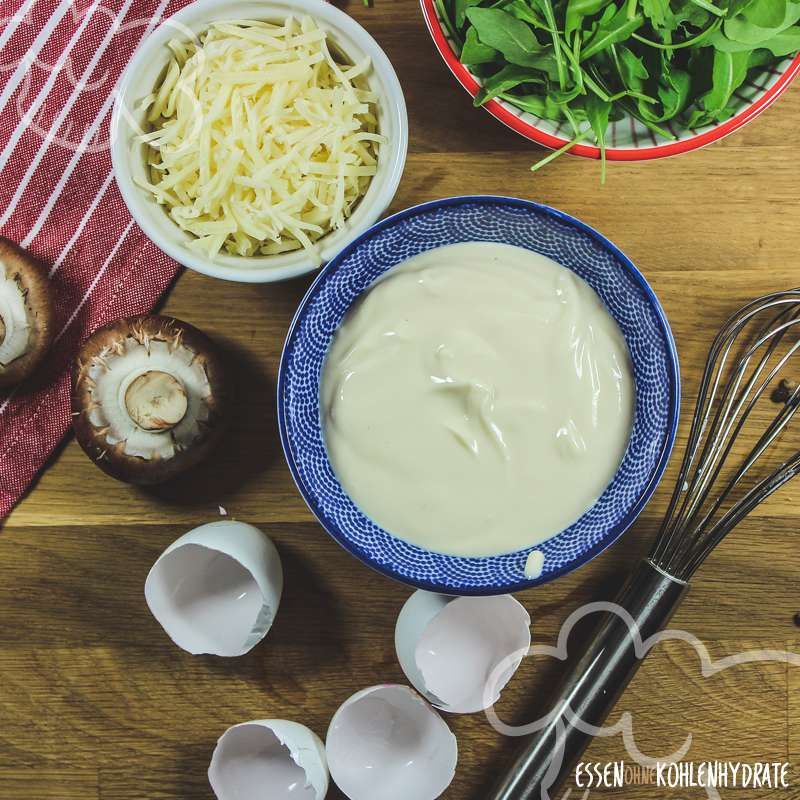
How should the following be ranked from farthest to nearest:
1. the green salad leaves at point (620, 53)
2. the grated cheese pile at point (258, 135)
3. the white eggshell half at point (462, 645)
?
A: the white eggshell half at point (462, 645)
the grated cheese pile at point (258, 135)
the green salad leaves at point (620, 53)

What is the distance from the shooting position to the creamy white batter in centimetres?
94

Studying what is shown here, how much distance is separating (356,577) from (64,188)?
0.69 meters

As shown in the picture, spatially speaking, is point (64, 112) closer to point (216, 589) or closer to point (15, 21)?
point (15, 21)

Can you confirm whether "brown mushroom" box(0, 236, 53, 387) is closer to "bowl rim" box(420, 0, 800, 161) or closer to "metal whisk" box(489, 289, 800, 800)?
"bowl rim" box(420, 0, 800, 161)

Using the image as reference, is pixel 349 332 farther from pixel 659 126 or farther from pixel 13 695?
pixel 13 695

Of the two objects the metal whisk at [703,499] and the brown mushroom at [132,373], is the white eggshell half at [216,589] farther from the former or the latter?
the metal whisk at [703,499]

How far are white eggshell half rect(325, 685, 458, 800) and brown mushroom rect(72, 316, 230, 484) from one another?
0.42 m

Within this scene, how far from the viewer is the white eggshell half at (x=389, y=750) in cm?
111

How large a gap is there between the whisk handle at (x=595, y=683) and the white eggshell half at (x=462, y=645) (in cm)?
8

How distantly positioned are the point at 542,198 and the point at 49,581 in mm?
902

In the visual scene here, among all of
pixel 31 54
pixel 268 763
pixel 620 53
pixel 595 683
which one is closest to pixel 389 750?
pixel 268 763

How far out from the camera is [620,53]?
0.92 metres

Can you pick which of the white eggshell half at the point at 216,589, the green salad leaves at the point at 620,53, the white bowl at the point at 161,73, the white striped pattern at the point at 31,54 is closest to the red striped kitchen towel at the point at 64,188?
the white striped pattern at the point at 31,54

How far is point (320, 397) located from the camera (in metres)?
1.01
